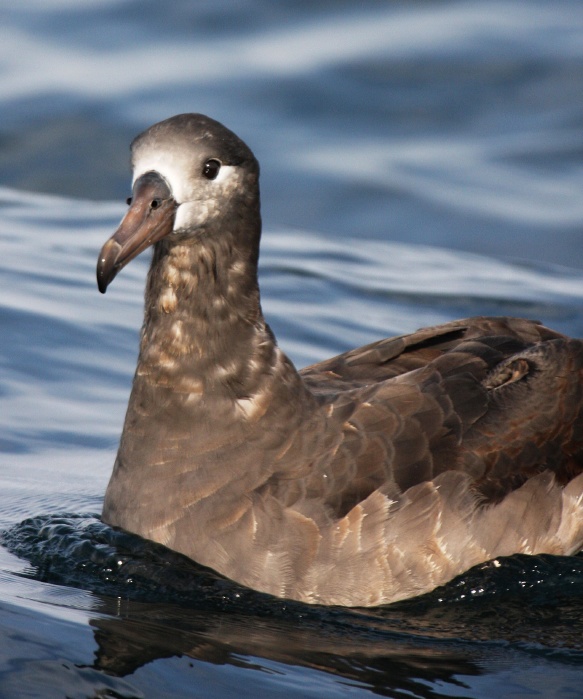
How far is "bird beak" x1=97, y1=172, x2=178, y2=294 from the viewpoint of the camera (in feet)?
18.7

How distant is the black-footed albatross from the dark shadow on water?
0.38ft

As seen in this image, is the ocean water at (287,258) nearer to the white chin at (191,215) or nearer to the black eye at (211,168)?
the white chin at (191,215)

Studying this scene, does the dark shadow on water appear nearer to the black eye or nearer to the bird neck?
the bird neck

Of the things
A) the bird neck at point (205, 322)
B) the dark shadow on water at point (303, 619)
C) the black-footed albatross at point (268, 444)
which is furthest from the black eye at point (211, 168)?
the dark shadow on water at point (303, 619)

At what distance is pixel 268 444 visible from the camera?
6371mm

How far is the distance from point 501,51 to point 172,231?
38.5ft

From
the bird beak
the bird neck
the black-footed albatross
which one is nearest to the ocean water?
the black-footed albatross

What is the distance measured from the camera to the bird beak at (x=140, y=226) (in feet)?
18.7

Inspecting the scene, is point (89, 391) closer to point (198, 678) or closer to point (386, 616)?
point (386, 616)

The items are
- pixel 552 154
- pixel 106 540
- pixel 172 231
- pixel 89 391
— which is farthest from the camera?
pixel 552 154

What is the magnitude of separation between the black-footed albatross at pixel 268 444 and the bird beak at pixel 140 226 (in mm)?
17

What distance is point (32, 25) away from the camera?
17094 mm

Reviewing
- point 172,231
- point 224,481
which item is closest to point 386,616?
point 224,481

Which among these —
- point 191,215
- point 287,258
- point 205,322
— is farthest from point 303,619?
point 287,258
